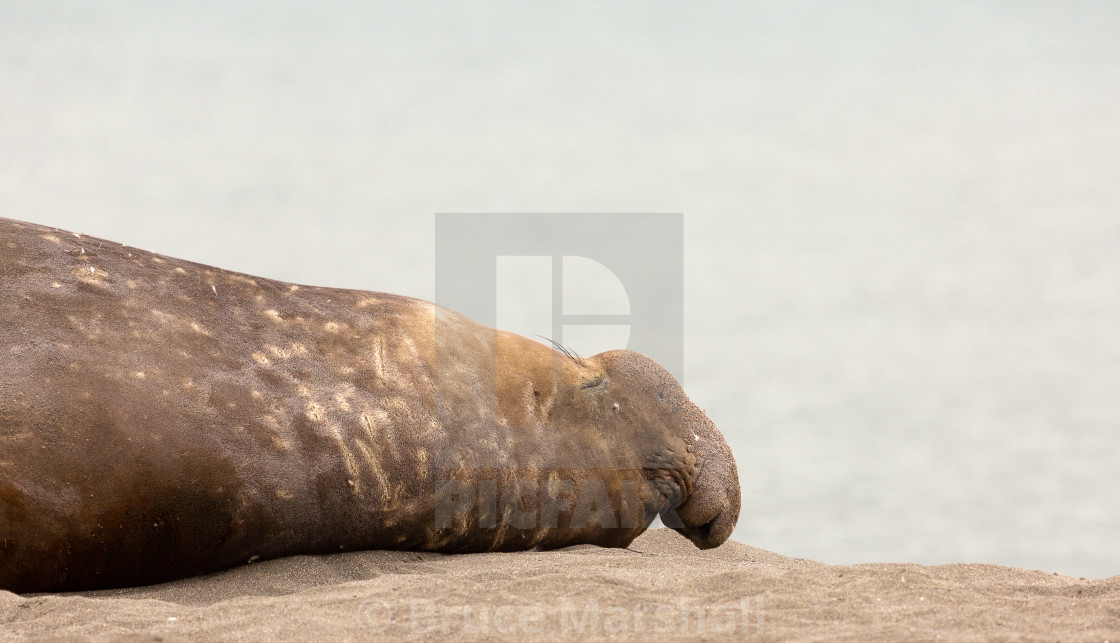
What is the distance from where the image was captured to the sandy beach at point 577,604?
97.3 inches

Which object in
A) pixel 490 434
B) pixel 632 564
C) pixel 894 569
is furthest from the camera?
pixel 490 434

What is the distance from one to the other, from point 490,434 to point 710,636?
4.85ft

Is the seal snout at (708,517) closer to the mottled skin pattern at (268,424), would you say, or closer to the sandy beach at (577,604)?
the mottled skin pattern at (268,424)

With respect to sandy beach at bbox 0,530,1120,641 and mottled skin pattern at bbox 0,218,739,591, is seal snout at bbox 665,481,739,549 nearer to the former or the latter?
mottled skin pattern at bbox 0,218,739,591

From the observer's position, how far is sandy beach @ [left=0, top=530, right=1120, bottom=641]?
247 centimetres

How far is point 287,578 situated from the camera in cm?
318

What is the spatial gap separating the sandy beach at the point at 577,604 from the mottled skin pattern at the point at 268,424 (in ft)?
0.61

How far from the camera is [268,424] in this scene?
3.25 meters

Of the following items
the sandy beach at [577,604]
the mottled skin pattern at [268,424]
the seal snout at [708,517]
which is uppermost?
the mottled skin pattern at [268,424]

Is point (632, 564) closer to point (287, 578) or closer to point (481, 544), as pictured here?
point (481, 544)

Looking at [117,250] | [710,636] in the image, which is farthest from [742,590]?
[117,250]

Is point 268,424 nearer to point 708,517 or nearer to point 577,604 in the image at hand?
point 577,604

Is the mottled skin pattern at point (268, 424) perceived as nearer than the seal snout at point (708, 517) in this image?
Yes

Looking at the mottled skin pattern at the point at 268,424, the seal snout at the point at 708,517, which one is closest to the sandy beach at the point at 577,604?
the mottled skin pattern at the point at 268,424
